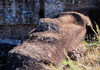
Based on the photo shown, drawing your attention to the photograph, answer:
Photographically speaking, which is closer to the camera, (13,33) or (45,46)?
(45,46)

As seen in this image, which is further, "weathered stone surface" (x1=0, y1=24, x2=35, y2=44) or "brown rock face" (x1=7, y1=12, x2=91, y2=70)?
"weathered stone surface" (x1=0, y1=24, x2=35, y2=44)

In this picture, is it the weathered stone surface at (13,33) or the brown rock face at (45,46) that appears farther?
the weathered stone surface at (13,33)

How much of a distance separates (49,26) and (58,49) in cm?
44

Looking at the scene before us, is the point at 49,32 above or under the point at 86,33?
above

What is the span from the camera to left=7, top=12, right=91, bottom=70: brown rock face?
6.52 feet

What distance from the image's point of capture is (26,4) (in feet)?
16.0

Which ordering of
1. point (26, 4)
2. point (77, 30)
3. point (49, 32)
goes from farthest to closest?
1. point (26, 4)
2. point (77, 30)
3. point (49, 32)

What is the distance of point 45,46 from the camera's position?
2.23 metres

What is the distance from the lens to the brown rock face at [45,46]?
6.52 feet

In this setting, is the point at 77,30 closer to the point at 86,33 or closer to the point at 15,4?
the point at 86,33

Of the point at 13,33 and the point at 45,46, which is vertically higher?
the point at 45,46

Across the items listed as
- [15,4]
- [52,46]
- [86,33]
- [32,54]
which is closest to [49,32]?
[52,46]

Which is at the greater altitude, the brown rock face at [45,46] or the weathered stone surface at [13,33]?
the brown rock face at [45,46]

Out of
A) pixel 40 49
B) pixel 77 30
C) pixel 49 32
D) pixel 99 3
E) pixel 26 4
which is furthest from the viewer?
pixel 26 4
